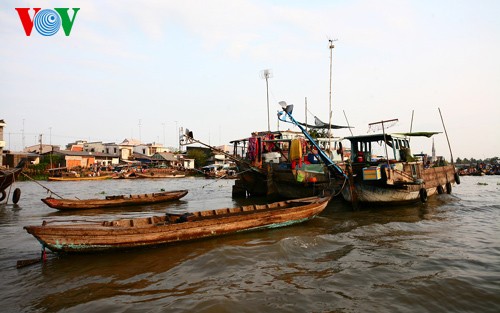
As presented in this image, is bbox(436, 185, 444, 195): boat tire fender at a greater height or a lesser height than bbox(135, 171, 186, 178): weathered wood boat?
lesser

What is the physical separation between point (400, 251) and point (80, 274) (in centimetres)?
781

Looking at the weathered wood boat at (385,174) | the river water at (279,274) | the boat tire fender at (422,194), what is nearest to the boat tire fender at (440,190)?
the weathered wood boat at (385,174)

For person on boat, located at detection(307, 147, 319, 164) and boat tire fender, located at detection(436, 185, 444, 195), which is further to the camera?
boat tire fender, located at detection(436, 185, 444, 195)

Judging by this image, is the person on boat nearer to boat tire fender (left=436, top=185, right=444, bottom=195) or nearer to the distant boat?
boat tire fender (left=436, top=185, right=444, bottom=195)

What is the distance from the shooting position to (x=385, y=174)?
504 inches

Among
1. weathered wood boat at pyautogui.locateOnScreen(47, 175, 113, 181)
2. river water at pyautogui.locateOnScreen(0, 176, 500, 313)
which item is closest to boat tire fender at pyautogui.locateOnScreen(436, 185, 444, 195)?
river water at pyautogui.locateOnScreen(0, 176, 500, 313)

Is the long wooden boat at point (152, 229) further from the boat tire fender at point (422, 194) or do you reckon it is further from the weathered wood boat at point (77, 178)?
the weathered wood boat at point (77, 178)

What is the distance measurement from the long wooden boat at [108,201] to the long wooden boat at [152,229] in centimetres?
755

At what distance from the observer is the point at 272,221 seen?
9992mm

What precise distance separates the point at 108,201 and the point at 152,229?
9.82 meters

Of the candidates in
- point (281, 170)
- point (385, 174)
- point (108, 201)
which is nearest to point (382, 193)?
point (385, 174)

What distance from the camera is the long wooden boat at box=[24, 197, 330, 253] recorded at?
7.16 m

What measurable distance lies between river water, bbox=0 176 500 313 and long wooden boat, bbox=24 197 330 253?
0.32m

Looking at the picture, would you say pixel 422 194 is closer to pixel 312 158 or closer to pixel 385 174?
pixel 385 174
